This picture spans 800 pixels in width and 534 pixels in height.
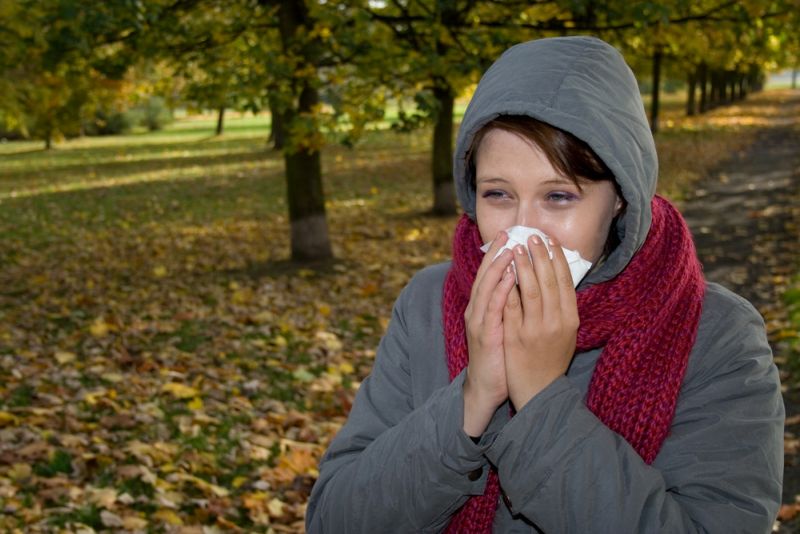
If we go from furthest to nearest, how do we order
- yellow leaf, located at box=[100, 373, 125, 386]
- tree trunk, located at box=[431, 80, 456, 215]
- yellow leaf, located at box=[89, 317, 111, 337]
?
tree trunk, located at box=[431, 80, 456, 215]
yellow leaf, located at box=[89, 317, 111, 337]
yellow leaf, located at box=[100, 373, 125, 386]

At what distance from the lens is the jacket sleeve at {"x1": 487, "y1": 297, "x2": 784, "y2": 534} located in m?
1.38

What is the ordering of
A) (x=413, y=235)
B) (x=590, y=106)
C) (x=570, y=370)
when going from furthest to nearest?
(x=413, y=235)
(x=570, y=370)
(x=590, y=106)

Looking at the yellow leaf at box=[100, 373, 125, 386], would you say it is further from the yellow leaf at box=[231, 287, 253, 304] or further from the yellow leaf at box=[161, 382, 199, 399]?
the yellow leaf at box=[231, 287, 253, 304]

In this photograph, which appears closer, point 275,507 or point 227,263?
point 275,507

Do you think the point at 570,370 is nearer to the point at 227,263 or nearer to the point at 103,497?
the point at 103,497

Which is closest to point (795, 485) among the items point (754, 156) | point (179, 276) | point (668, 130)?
point (179, 276)

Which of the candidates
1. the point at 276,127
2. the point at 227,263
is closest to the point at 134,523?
the point at 227,263

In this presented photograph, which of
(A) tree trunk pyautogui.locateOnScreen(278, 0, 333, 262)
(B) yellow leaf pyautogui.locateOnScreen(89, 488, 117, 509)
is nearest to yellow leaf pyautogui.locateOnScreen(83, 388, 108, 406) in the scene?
(B) yellow leaf pyautogui.locateOnScreen(89, 488, 117, 509)

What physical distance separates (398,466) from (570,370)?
1.46 ft

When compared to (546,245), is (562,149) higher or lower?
higher

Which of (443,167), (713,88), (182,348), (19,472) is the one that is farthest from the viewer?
(713,88)

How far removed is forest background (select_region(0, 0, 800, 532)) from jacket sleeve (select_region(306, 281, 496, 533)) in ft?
8.59

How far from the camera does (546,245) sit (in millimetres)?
1457

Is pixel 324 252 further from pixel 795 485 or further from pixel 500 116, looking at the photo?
pixel 500 116
